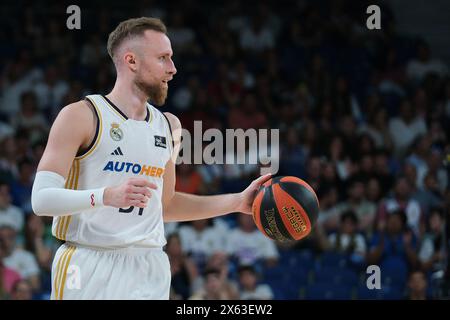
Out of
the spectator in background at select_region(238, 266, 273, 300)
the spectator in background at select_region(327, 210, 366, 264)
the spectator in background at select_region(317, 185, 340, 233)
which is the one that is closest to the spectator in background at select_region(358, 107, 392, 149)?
the spectator in background at select_region(317, 185, 340, 233)

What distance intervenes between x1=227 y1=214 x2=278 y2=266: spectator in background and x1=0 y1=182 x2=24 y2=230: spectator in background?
92.0 inches

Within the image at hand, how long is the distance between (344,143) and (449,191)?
2.93m

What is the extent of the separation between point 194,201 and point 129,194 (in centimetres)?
108

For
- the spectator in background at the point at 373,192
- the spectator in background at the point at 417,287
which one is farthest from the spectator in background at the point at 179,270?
the spectator in background at the point at 373,192

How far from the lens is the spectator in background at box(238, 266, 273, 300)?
8.27m

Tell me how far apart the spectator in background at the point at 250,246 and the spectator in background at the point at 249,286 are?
1.77ft

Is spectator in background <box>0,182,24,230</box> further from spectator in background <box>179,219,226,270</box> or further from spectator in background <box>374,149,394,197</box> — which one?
spectator in background <box>374,149,394,197</box>

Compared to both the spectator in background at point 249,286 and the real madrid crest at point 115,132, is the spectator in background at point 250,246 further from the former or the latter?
the real madrid crest at point 115,132

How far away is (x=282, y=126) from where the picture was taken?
35.4 ft

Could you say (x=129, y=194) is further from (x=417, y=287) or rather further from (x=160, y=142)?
(x=417, y=287)

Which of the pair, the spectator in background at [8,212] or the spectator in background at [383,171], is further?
the spectator in background at [383,171]

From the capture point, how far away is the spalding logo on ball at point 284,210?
4262 mm

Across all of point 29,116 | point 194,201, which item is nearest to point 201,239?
point 29,116
